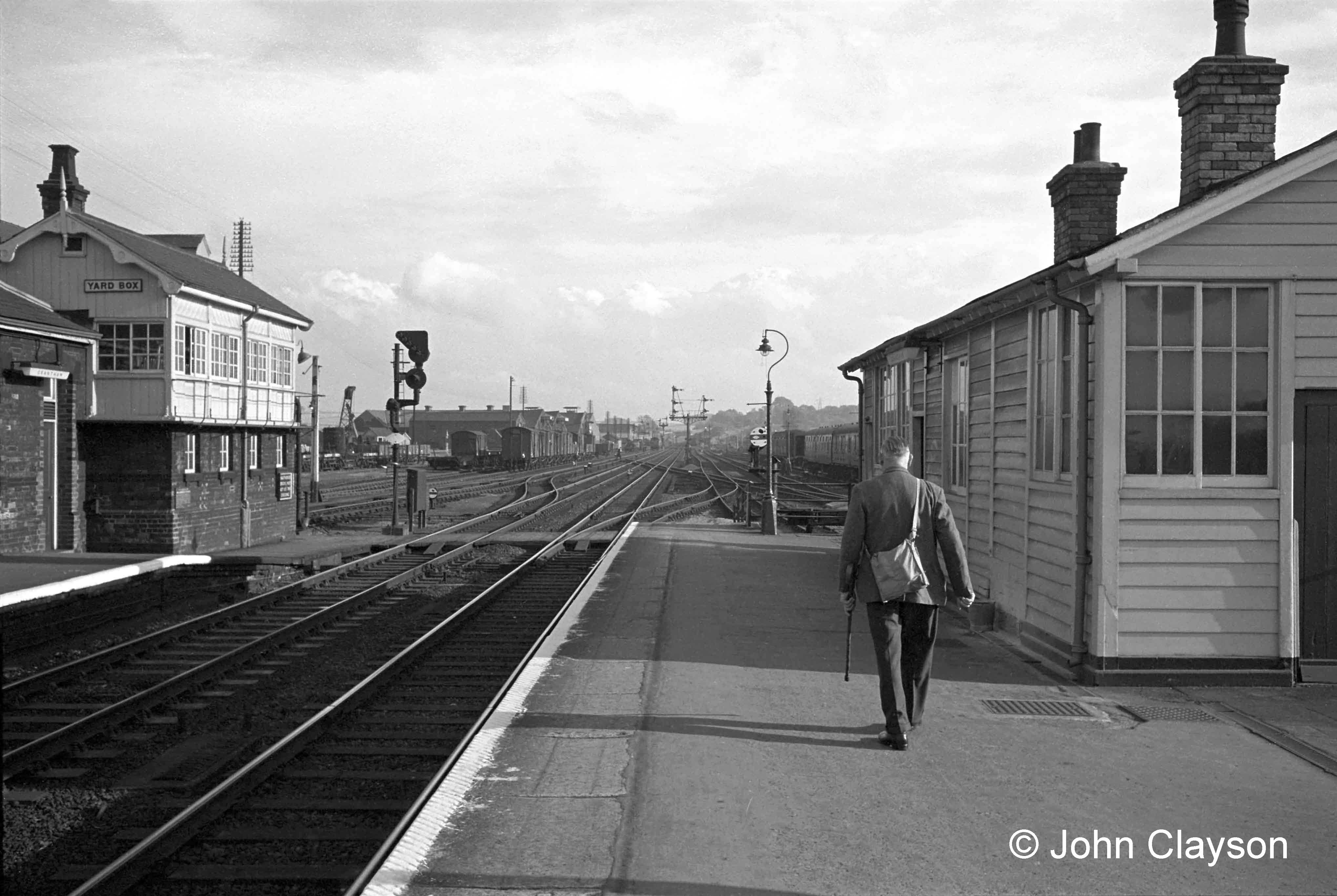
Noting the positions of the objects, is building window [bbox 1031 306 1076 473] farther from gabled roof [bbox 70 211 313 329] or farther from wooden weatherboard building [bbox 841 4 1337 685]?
gabled roof [bbox 70 211 313 329]

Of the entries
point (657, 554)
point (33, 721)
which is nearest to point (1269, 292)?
point (33, 721)

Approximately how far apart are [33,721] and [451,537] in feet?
47.0

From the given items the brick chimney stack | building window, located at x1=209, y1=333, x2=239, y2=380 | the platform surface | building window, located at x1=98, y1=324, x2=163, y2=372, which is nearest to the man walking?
the platform surface

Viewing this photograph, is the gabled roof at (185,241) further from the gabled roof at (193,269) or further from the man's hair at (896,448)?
the man's hair at (896,448)

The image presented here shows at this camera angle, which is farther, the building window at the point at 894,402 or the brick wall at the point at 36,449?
the brick wall at the point at 36,449

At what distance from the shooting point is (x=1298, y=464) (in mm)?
7500

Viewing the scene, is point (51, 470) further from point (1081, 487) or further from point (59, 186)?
point (1081, 487)

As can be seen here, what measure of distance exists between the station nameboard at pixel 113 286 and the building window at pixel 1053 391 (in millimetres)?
17242

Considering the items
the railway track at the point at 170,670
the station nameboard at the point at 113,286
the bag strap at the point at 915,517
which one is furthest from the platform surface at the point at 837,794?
the station nameboard at the point at 113,286

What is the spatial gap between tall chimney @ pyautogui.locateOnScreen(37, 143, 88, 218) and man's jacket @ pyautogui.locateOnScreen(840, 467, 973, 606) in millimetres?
23329

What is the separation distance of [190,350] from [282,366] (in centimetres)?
464

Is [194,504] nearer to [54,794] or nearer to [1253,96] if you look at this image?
[54,794]

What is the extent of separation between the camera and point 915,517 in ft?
Result: 20.1

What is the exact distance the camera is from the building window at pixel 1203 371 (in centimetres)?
750
